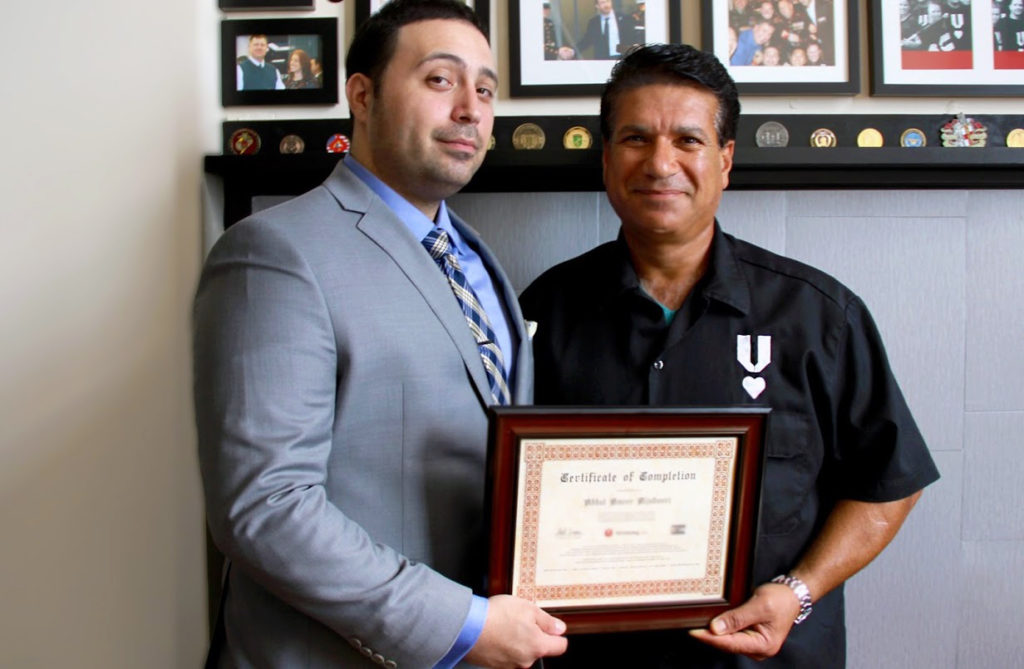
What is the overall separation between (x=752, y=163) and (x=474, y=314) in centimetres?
82

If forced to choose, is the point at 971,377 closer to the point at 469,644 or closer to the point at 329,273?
the point at 469,644

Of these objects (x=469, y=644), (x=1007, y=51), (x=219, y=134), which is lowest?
(x=469, y=644)

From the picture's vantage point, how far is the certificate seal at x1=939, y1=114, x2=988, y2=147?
6.07 ft

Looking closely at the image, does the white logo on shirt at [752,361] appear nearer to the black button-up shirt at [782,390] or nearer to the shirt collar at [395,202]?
the black button-up shirt at [782,390]

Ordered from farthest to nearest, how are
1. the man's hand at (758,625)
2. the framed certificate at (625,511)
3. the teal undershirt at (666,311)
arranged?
the teal undershirt at (666,311) < the man's hand at (758,625) < the framed certificate at (625,511)

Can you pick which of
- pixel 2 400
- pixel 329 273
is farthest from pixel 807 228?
pixel 2 400

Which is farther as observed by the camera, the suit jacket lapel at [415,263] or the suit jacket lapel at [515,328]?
the suit jacket lapel at [515,328]

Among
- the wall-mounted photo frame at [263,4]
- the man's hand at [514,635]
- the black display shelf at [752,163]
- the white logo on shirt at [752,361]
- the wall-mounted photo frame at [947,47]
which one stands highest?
the wall-mounted photo frame at [263,4]

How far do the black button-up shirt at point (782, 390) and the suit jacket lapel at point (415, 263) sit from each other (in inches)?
Answer: 14.6

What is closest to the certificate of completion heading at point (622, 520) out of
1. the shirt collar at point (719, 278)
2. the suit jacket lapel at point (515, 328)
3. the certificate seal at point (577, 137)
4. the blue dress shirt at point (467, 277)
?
the blue dress shirt at point (467, 277)

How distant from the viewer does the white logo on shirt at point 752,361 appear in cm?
142

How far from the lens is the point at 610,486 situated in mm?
1147

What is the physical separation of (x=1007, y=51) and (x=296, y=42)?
5.43 feet

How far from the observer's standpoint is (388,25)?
128 cm
